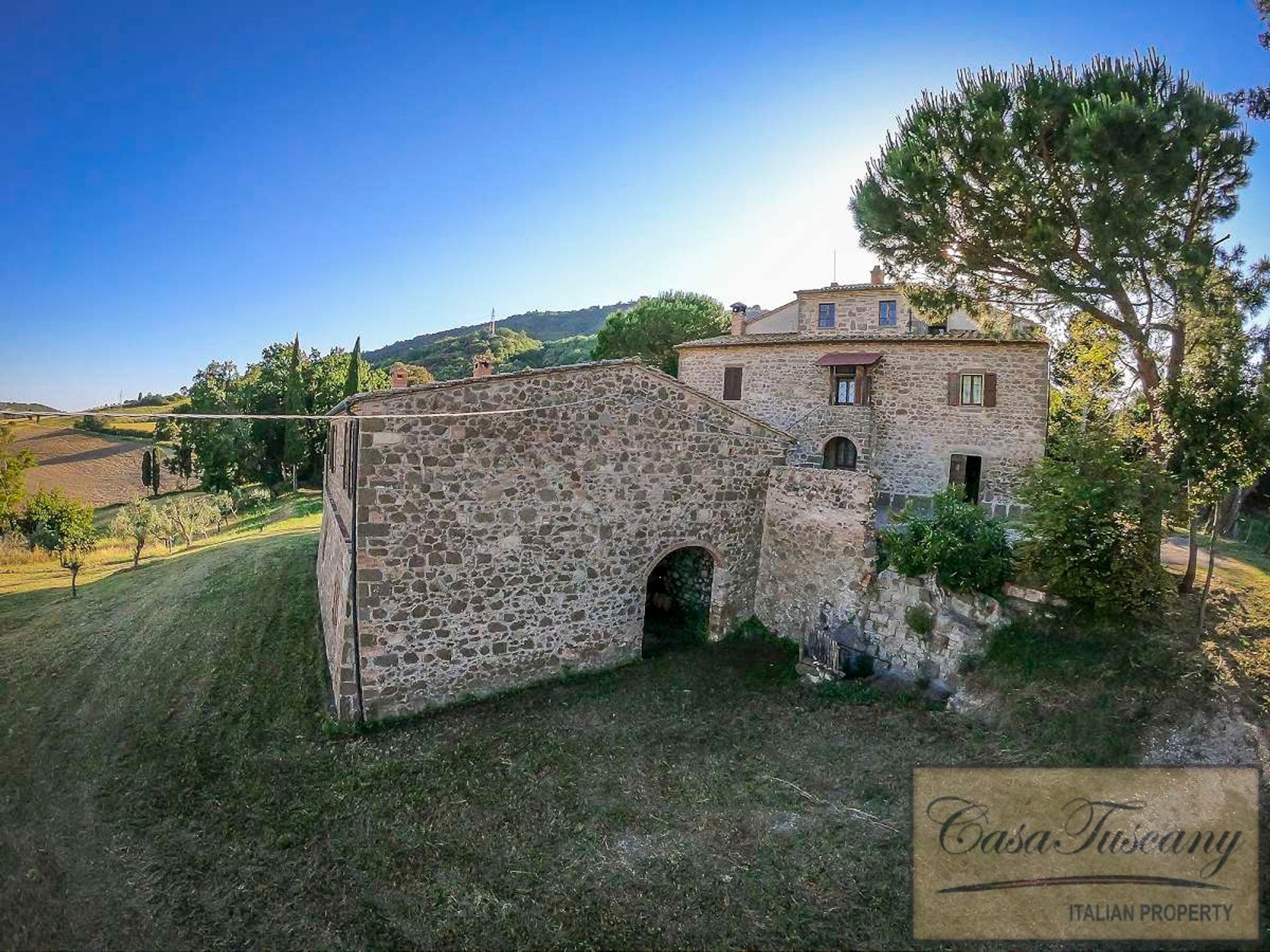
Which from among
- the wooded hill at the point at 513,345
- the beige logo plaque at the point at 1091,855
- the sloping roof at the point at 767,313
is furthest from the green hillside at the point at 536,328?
the beige logo plaque at the point at 1091,855

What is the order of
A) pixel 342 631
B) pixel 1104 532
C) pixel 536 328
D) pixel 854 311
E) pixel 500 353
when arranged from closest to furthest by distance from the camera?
1. pixel 1104 532
2. pixel 342 631
3. pixel 854 311
4. pixel 500 353
5. pixel 536 328

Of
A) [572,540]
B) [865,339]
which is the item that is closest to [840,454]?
[865,339]

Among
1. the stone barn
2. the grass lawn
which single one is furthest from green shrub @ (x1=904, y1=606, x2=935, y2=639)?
the stone barn

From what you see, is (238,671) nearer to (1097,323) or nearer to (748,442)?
(748,442)

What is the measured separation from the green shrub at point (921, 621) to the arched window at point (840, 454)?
1091 centimetres

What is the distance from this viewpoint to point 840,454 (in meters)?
20.7

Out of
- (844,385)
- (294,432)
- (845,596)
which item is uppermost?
(844,385)

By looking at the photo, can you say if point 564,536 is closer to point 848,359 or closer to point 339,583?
point 339,583

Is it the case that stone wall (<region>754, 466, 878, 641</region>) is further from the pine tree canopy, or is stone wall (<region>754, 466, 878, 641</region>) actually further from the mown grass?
the pine tree canopy

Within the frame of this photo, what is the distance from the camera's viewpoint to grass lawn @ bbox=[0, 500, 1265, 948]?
5.69 metres

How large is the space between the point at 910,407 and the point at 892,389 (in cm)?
84

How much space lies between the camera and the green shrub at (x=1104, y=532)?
816 cm

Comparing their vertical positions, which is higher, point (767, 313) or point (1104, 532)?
point (767, 313)

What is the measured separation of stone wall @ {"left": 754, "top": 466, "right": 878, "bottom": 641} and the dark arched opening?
1226 millimetres
